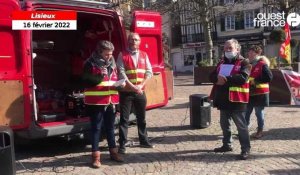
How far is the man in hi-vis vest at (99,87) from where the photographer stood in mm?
6402

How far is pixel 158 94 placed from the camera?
8734mm

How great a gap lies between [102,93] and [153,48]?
9.11 ft

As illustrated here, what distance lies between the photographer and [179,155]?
707cm

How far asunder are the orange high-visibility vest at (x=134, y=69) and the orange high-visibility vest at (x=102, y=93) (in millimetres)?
559

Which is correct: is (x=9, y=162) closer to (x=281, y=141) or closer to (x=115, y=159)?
(x=115, y=159)

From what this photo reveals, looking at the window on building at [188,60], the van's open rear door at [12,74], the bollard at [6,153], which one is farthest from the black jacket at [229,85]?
the window on building at [188,60]

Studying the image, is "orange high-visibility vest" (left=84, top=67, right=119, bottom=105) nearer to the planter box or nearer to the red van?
the red van

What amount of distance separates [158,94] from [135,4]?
1905 centimetres

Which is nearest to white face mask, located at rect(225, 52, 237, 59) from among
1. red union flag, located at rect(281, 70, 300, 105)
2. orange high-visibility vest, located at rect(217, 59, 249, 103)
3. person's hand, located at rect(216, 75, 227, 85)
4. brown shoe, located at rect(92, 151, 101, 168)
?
orange high-visibility vest, located at rect(217, 59, 249, 103)

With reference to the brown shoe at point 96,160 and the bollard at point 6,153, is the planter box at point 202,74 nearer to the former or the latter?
the brown shoe at point 96,160

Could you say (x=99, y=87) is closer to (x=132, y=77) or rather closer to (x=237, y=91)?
(x=132, y=77)

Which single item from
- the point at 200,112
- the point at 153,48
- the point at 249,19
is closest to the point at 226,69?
the point at 153,48

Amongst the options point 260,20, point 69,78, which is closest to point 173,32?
point 260,20

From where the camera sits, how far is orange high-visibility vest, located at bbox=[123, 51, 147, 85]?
23.3 ft
